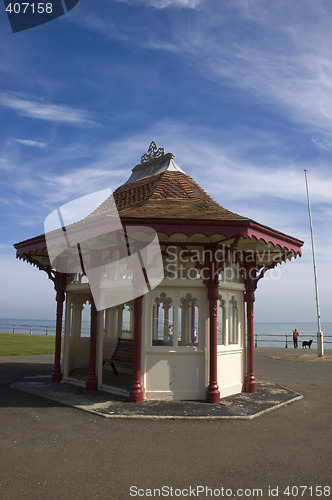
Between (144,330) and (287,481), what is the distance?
4619mm

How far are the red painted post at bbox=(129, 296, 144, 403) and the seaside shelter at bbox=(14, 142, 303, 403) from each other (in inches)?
0.8

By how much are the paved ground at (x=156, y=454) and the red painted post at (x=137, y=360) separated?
1340mm

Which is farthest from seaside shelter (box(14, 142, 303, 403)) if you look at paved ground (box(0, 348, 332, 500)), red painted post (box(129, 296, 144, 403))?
paved ground (box(0, 348, 332, 500))

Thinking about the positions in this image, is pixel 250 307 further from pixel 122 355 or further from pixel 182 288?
pixel 122 355

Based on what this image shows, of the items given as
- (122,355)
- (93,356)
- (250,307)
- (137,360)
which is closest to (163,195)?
(250,307)

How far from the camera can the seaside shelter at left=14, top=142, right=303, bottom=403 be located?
8.01 meters

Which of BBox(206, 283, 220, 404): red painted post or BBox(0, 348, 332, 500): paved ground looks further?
BBox(206, 283, 220, 404): red painted post

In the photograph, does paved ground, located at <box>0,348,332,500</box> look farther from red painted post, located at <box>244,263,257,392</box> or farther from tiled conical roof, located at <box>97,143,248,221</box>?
tiled conical roof, located at <box>97,143,248,221</box>

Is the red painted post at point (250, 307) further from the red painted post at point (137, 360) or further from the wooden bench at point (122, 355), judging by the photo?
the wooden bench at point (122, 355)

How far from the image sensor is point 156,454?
5.15m

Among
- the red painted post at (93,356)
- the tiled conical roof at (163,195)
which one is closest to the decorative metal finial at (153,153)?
the tiled conical roof at (163,195)

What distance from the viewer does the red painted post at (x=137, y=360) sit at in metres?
8.16

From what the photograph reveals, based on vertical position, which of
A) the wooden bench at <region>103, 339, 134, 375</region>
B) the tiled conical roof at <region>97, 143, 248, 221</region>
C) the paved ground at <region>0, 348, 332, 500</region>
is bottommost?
the paved ground at <region>0, 348, 332, 500</region>

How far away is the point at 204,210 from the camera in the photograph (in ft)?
28.1
